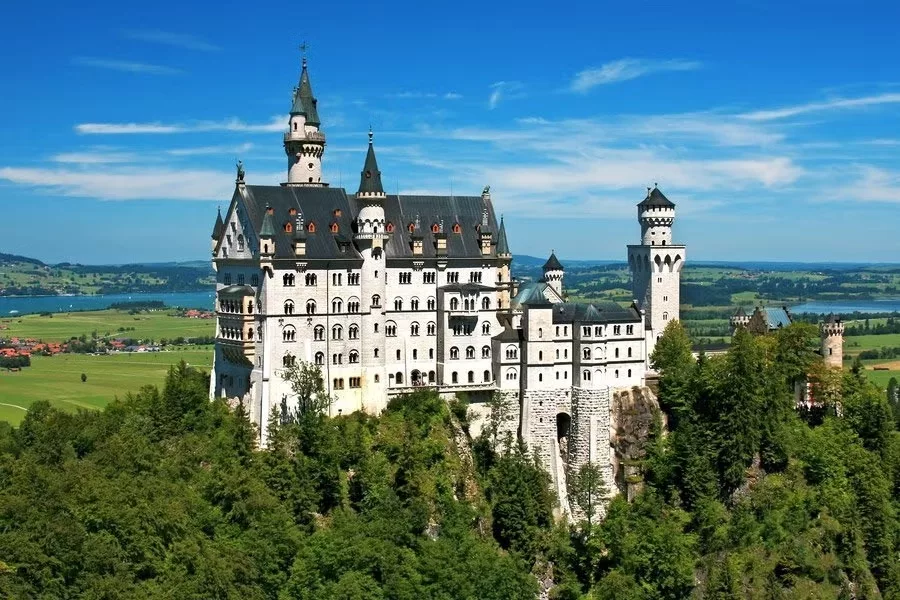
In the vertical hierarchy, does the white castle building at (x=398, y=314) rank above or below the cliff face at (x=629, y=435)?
above

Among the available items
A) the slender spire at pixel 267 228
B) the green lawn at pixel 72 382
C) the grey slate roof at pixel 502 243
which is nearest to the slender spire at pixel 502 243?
the grey slate roof at pixel 502 243

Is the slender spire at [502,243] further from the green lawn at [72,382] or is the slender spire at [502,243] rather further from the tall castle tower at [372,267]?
the green lawn at [72,382]

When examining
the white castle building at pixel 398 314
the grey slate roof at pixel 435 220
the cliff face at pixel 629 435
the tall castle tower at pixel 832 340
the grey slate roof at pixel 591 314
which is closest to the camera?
the white castle building at pixel 398 314

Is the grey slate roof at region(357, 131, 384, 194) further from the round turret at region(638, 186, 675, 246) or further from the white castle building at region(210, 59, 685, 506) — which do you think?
the round turret at region(638, 186, 675, 246)

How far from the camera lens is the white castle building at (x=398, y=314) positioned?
84.6 meters

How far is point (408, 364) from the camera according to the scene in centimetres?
8925

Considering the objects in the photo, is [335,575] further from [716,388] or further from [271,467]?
[716,388]

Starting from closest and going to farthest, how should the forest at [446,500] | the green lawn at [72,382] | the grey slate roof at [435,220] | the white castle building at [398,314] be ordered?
the forest at [446,500] → the white castle building at [398,314] → the grey slate roof at [435,220] → the green lawn at [72,382]

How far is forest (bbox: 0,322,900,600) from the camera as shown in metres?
69.3

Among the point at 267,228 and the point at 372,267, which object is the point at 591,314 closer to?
the point at 372,267

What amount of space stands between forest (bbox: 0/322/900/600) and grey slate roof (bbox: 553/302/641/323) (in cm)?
411

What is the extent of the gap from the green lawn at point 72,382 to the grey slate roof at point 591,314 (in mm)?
60745

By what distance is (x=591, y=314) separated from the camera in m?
89.7

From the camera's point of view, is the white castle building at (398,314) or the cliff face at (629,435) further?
the cliff face at (629,435)
